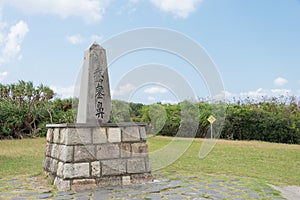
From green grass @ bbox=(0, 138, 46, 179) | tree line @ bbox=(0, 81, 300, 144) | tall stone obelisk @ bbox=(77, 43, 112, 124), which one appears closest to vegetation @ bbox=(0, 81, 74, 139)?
tree line @ bbox=(0, 81, 300, 144)

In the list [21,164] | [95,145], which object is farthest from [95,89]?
[21,164]

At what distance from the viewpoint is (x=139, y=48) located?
Answer: 4855mm

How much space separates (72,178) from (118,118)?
1933 millimetres

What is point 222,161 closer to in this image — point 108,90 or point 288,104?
point 108,90

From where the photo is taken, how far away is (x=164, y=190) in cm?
444

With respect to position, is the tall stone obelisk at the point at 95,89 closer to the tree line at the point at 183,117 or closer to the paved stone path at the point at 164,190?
the paved stone path at the point at 164,190

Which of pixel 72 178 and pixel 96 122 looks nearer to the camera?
pixel 72 178

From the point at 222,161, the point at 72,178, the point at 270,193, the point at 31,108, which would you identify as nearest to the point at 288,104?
the point at 222,161

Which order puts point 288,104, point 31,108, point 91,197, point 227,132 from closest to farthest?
point 91,197, point 31,108, point 227,132, point 288,104

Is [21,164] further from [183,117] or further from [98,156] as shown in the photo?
[183,117]

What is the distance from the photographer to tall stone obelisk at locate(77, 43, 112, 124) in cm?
497

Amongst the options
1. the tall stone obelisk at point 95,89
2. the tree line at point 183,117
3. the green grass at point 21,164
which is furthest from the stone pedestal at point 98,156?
the tree line at point 183,117

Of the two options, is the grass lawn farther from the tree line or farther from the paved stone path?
the tree line

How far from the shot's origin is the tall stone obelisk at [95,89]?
4966 millimetres
